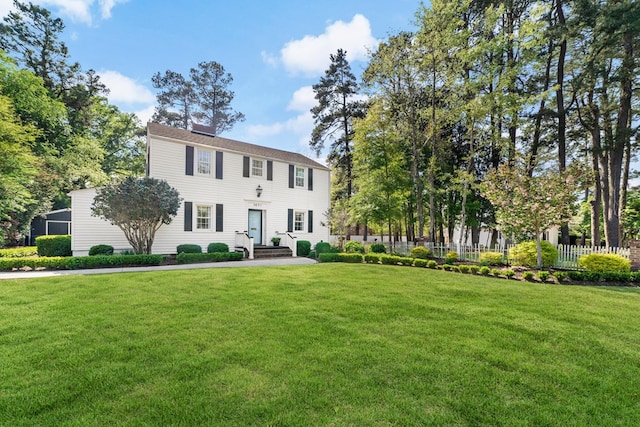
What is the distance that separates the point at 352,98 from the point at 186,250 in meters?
14.7

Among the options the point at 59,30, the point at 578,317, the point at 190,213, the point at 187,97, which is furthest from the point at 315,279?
the point at 187,97

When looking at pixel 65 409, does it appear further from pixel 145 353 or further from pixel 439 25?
pixel 439 25

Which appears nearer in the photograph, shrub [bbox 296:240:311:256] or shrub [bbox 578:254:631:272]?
shrub [bbox 578:254:631:272]

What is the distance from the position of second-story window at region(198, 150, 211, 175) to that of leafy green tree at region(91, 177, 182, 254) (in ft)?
8.08

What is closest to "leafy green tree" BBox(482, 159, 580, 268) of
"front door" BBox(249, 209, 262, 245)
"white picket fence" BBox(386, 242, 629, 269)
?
"white picket fence" BBox(386, 242, 629, 269)

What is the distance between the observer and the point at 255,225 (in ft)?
48.5

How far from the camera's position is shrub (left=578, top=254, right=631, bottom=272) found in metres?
7.86

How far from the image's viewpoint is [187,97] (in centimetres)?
2583

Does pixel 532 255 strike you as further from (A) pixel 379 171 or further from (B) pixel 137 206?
(B) pixel 137 206

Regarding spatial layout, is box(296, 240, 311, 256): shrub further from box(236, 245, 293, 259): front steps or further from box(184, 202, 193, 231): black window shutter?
box(184, 202, 193, 231): black window shutter

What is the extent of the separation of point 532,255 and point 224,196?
12562mm

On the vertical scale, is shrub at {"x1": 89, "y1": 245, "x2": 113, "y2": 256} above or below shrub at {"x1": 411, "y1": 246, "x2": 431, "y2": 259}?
above

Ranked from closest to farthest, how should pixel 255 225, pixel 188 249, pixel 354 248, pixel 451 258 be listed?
pixel 451 258 → pixel 188 249 → pixel 354 248 → pixel 255 225

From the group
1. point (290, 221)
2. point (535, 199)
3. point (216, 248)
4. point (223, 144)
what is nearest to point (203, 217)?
point (216, 248)
